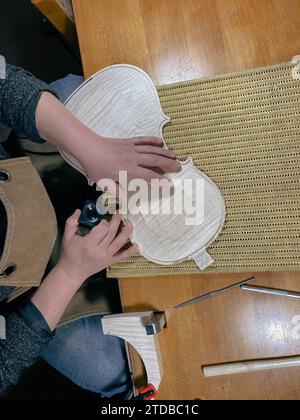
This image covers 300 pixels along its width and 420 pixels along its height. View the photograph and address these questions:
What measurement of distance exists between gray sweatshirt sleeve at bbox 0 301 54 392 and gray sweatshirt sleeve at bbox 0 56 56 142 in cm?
51

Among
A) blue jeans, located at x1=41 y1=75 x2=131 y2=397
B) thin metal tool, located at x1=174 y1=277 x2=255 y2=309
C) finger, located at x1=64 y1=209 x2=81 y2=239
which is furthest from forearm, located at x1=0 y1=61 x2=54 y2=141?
blue jeans, located at x1=41 y1=75 x2=131 y2=397

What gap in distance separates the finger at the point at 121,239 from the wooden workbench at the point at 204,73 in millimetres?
105

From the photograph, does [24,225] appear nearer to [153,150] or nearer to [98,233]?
[98,233]

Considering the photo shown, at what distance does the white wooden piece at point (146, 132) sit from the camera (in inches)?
39.3

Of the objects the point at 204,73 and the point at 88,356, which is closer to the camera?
the point at 204,73

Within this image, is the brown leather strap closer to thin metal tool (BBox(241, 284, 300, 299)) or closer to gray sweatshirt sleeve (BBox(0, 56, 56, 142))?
gray sweatshirt sleeve (BBox(0, 56, 56, 142))

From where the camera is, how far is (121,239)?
1.02 m

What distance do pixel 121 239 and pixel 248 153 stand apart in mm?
397

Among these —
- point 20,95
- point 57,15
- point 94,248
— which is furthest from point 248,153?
point 57,15

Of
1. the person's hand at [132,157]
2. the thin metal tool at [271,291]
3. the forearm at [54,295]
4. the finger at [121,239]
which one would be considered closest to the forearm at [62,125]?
the person's hand at [132,157]

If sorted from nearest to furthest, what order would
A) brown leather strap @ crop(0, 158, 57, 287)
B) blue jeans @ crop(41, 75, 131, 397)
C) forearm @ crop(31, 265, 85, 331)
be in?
brown leather strap @ crop(0, 158, 57, 287) → forearm @ crop(31, 265, 85, 331) → blue jeans @ crop(41, 75, 131, 397)

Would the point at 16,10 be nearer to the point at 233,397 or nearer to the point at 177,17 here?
the point at 177,17

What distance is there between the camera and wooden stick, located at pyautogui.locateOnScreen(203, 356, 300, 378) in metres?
0.98
